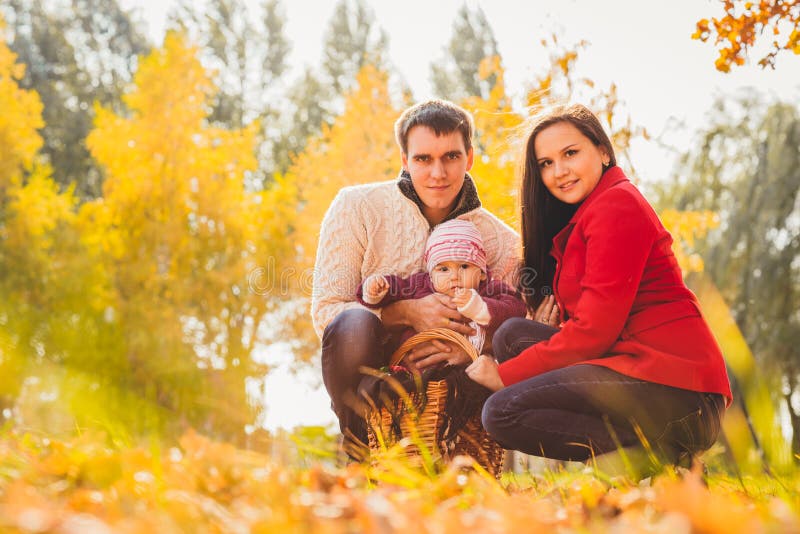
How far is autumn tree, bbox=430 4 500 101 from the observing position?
754 inches

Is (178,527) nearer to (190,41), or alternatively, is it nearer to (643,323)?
(643,323)

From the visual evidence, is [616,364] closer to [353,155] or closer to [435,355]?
[435,355]

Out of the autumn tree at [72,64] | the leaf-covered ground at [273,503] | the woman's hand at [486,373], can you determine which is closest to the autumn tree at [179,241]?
the autumn tree at [72,64]

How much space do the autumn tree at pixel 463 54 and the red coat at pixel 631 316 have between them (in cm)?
1695

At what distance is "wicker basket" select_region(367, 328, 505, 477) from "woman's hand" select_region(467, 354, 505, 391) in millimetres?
140

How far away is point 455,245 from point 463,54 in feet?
56.9

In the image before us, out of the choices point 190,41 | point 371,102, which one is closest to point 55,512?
point 371,102

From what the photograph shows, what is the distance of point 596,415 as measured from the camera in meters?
2.40

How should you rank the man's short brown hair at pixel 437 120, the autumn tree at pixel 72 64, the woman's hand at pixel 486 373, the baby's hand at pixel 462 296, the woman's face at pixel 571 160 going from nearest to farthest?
the woman's hand at pixel 486 373 → the woman's face at pixel 571 160 → the baby's hand at pixel 462 296 → the man's short brown hair at pixel 437 120 → the autumn tree at pixel 72 64

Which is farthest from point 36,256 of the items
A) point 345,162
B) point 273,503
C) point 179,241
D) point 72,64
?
point 273,503

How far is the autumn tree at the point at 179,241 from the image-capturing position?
11.2 m

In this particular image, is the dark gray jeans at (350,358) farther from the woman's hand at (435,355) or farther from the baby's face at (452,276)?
the baby's face at (452,276)

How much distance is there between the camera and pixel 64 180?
57.7ft

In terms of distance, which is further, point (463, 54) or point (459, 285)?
point (463, 54)
